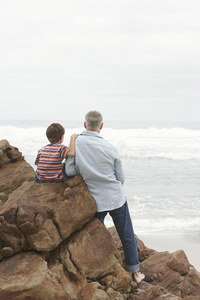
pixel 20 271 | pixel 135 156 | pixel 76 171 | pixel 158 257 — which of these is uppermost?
pixel 76 171

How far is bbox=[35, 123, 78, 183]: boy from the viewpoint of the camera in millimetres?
3766

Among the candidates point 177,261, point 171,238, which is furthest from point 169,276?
point 171,238

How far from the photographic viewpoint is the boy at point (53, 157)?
12.4ft

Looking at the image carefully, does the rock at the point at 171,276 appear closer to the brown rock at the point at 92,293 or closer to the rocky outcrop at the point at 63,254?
the rocky outcrop at the point at 63,254

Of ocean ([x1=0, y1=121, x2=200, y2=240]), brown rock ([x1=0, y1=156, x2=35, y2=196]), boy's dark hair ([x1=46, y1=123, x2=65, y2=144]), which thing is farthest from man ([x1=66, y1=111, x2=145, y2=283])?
ocean ([x1=0, y1=121, x2=200, y2=240])

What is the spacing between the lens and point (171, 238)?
7.39 metres

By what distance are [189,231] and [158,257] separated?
3.52m

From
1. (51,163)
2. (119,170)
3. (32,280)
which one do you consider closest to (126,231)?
(119,170)

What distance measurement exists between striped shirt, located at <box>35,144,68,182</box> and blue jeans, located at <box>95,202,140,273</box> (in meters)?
0.67

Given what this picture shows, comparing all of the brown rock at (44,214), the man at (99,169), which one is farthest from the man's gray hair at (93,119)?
the brown rock at (44,214)

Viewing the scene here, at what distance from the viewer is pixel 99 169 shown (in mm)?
3807

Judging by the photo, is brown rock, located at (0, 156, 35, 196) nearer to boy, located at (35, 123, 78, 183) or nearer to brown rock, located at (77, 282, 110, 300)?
boy, located at (35, 123, 78, 183)

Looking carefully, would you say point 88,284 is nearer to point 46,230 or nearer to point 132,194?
point 46,230

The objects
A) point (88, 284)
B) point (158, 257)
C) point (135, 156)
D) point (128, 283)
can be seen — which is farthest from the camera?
point (135, 156)
